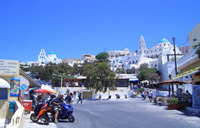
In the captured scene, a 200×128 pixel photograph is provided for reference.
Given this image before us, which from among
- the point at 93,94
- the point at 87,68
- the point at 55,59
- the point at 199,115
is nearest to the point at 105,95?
the point at 93,94

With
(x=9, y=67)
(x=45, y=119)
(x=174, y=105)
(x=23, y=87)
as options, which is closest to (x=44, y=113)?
(x=45, y=119)

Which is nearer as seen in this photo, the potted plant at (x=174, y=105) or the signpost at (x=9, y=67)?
the signpost at (x=9, y=67)

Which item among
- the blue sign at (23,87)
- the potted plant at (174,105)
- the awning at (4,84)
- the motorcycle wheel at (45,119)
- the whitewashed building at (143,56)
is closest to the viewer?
the motorcycle wheel at (45,119)

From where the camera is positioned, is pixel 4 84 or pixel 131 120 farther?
A: pixel 4 84

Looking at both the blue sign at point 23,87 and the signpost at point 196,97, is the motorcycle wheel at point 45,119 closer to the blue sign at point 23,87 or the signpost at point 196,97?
the blue sign at point 23,87

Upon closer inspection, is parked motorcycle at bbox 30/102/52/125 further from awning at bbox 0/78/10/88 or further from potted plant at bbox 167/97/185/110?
potted plant at bbox 167/97/185/110

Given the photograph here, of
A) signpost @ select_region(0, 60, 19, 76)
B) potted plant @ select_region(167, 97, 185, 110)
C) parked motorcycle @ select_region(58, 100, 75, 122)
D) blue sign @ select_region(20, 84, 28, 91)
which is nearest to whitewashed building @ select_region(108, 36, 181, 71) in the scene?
potted plant @ select_region(167, 97, 185, 110)

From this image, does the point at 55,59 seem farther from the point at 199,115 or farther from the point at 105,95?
the point at 199,115

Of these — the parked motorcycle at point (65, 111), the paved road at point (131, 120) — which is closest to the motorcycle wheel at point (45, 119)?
the paved road at point (131, 120)

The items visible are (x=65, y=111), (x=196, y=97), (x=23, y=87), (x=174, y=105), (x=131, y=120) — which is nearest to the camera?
(x=65, y=111)

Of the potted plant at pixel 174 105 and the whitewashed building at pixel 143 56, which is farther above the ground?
the whitewashed building at pixel 143 56

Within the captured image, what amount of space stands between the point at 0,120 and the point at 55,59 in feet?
483

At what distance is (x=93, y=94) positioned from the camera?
5484 centimetres

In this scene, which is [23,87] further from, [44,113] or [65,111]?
[65,111]
